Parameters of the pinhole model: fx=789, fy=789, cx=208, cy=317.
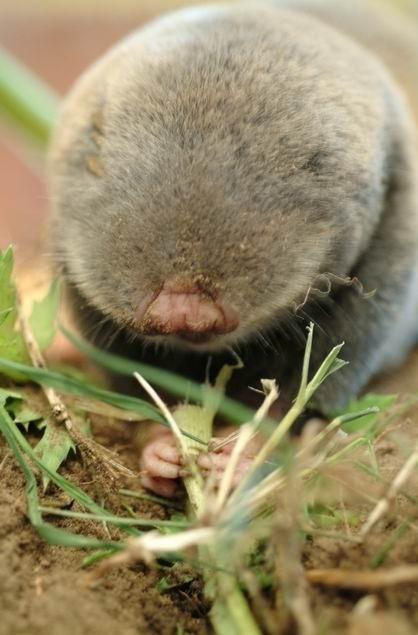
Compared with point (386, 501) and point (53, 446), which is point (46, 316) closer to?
point (53, 446)

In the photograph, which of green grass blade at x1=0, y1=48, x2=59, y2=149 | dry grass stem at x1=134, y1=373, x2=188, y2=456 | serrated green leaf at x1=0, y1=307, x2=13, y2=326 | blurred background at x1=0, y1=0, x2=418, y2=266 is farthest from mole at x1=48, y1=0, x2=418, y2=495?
blurred background at x1=0, y1=0, x2=418, y2=266

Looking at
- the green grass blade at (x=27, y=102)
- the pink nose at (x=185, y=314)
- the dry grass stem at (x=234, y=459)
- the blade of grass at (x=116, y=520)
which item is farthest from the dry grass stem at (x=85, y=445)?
the green grass blade at (x=27, y=102)

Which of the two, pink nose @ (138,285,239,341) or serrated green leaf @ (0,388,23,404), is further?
serrated green leaf @ (0,388,23,404)

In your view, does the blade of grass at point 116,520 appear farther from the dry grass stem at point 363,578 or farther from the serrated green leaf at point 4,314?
the serrated green leaf at point 4,314

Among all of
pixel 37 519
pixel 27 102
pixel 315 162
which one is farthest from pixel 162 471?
pixel 27 102

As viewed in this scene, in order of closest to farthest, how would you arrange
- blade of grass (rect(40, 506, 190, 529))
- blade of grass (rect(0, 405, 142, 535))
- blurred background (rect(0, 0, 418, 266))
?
blade of grass (rect(40, 506, 190, 529))
blade of grass (rect(0, 405, 142, 535))
blurred background (rect(0, 0, 418, 266))

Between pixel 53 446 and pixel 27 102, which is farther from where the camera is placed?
pixel 27 102

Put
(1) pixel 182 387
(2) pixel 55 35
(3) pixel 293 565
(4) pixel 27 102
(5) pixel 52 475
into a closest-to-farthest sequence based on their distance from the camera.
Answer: (3) pixel 293 565
(5) pixel 52 475
(1) pixel 182 387
(4) pixel 27 102
(2) pixel 55 35

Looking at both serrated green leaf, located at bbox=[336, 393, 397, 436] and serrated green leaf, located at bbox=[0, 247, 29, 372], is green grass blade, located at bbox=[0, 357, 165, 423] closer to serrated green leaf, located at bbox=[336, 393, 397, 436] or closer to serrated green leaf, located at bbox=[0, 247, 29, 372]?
serrated green leaf, located at bbox=[0, 247, 29, 372]
